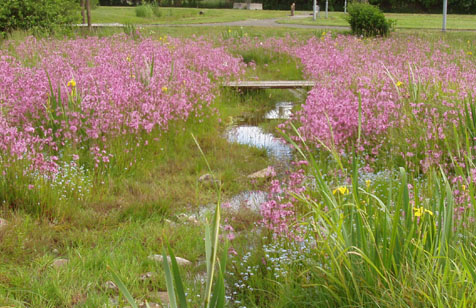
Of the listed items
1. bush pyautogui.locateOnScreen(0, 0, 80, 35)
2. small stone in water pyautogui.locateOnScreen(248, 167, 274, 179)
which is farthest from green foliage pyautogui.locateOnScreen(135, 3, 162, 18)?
small stone in water pyautogui.locateOnScreen(248, 167, 274, 179)

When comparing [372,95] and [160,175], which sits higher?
[372,95]

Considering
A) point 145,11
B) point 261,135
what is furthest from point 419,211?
point 145,11

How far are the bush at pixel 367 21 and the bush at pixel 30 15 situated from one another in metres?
9.28

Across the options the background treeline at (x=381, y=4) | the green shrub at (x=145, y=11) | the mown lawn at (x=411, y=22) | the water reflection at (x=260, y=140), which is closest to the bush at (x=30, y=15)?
the water reflection at (x=260, y=140)

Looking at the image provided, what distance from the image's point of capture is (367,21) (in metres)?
17.2

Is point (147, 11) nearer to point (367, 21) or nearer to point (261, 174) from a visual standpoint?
point (367, 21)

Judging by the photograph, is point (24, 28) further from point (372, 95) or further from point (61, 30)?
point (372, 95)

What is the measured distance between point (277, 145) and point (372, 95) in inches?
53.7

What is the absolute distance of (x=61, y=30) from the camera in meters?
13.1

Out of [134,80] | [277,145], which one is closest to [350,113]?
[277,145]

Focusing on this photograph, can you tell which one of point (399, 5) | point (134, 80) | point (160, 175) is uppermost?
point (399, 5)

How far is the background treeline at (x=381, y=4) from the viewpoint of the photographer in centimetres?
3809

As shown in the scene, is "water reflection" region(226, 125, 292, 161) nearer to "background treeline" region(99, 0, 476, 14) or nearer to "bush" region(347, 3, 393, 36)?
"bush" region(347, 3, 393, 36)

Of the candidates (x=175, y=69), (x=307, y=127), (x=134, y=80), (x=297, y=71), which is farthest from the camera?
(x=297, y=71)
